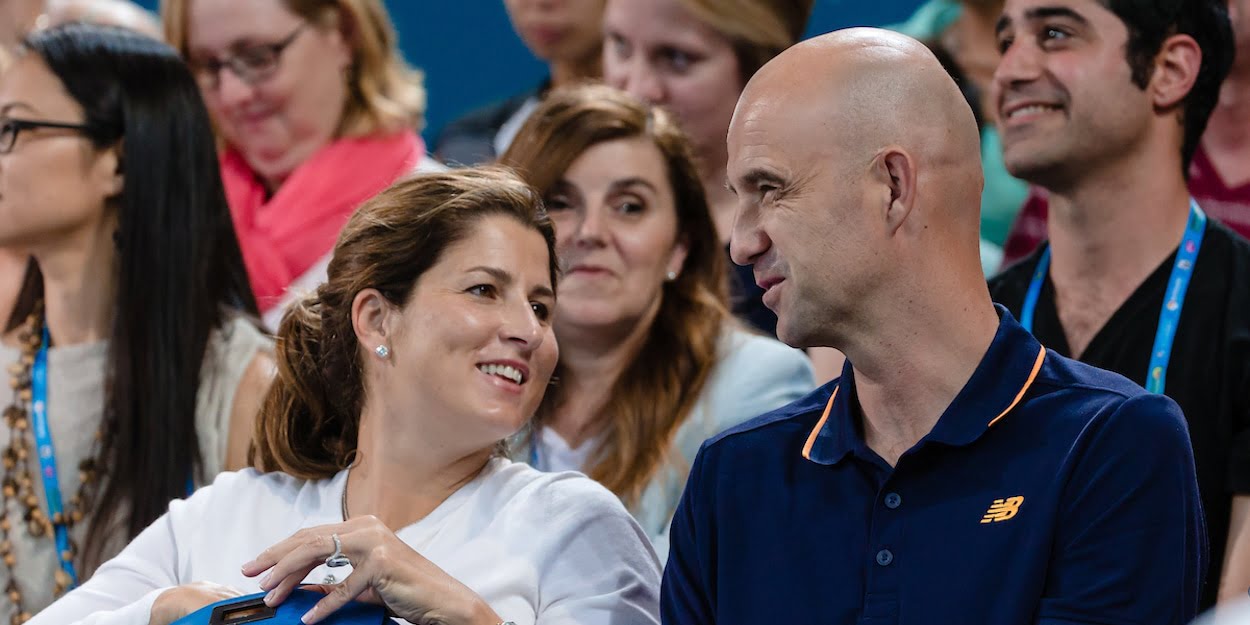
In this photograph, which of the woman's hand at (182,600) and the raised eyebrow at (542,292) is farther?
the raised eyebrow at (542,292)

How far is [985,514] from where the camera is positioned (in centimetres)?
196

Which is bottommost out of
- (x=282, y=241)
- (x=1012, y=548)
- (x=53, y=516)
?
(x=53, y=516)

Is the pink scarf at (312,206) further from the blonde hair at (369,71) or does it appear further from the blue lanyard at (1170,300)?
the blue lanyard at (1170,300)

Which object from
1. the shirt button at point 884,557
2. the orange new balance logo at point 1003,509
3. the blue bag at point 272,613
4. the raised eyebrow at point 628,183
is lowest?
the blue bag at point 272,613

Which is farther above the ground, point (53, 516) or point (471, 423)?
point (471, 423)

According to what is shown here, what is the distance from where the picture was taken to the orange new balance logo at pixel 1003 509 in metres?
1.95

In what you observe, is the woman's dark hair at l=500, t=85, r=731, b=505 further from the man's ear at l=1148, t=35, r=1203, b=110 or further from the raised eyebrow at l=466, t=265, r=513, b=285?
the man's ear at l=1148, t=35, r=1203, b=110

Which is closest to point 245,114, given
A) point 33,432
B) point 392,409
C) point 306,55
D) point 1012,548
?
point 306,55

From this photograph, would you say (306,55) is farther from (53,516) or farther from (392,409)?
(392,409)

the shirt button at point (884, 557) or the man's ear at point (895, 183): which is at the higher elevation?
the man's ear at point (895, 183)

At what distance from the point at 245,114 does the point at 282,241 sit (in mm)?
337

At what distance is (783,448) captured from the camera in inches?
85.4

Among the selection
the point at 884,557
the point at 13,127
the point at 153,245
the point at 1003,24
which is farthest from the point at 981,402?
the point at 13,127

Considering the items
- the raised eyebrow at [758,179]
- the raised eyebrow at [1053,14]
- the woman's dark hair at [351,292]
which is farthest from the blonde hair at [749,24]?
the raised eyebrow at [758,179]
